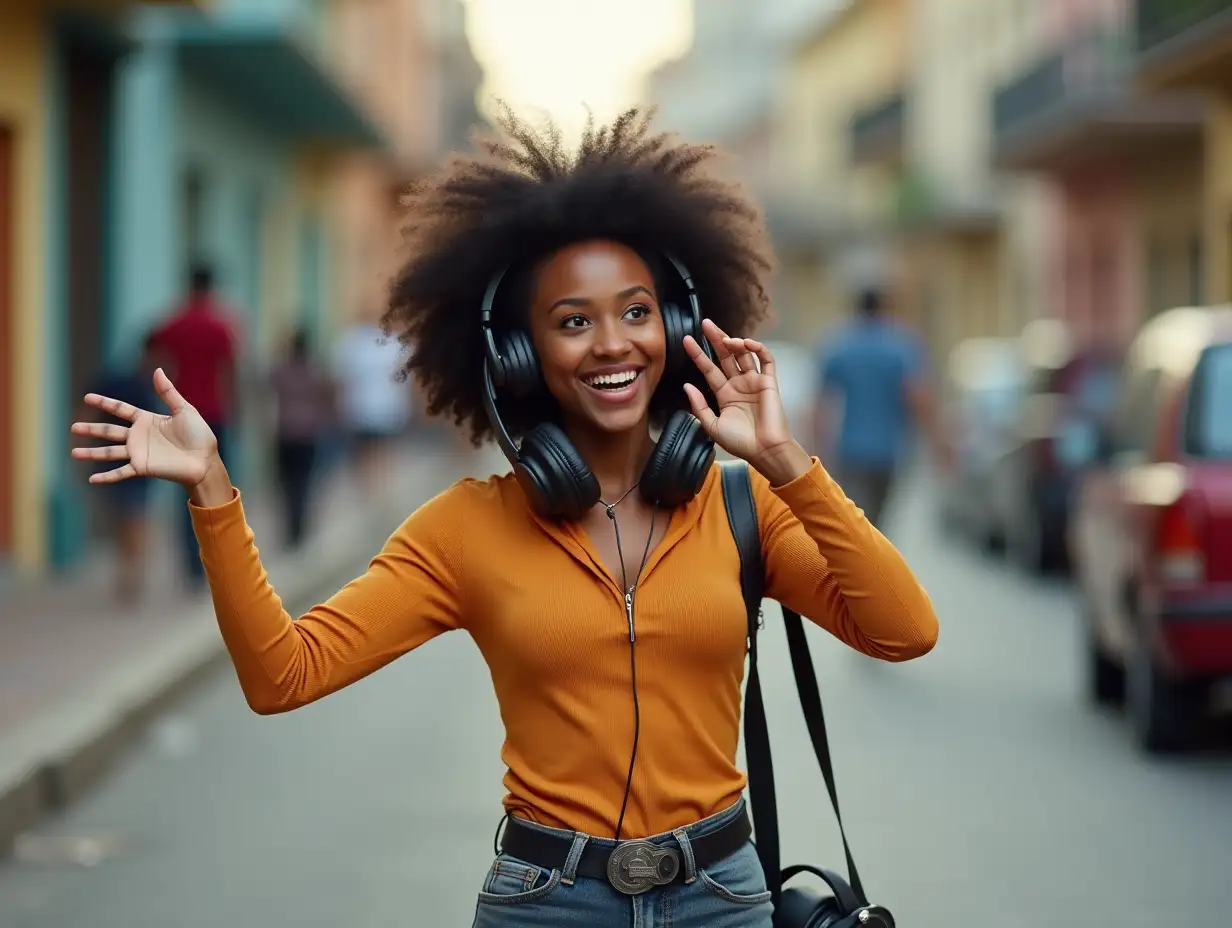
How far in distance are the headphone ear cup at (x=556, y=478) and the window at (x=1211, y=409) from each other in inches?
217

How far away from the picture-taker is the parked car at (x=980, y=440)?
58.4 ft

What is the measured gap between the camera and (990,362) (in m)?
21.3

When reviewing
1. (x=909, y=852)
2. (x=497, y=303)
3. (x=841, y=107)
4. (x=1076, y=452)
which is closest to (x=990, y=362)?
(x=1076, y=452)

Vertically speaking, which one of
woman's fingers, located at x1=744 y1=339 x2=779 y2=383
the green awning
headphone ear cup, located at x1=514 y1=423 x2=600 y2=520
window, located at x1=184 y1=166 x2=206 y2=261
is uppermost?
the green awning

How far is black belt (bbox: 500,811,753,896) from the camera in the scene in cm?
303

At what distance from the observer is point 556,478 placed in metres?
3.12

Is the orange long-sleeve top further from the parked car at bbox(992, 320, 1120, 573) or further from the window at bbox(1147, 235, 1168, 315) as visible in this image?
the window at bbox(1147, 235, 1168, 315)

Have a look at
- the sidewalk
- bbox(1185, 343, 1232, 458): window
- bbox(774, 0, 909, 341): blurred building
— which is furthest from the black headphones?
bbox(774, 0, 909, 341): blurred building

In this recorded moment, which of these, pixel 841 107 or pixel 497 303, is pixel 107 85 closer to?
pixel 497 303

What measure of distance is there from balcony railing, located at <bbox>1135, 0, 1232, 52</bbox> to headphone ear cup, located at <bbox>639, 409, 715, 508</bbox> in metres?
18.0

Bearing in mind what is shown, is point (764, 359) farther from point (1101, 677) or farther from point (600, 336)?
point (1101, 677)

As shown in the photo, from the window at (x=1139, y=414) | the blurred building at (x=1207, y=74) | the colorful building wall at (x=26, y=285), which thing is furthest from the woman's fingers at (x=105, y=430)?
the blurred building at (x=1207, y=74)

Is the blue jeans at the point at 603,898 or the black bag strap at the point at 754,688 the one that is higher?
the black bag strap at the point at 754,688

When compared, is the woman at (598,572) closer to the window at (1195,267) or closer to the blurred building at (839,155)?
the window at (1195,267)
